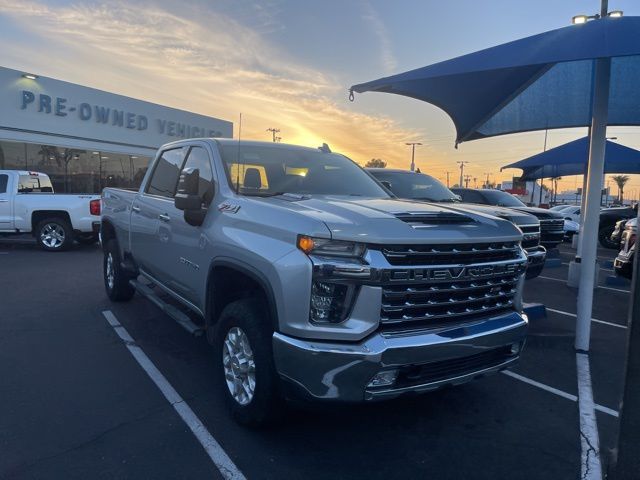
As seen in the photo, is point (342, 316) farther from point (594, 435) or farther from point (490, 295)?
point (594, 435)

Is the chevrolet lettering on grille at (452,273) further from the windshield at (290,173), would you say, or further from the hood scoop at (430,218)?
the windshield at (290,173)

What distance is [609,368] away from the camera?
4.81 metres

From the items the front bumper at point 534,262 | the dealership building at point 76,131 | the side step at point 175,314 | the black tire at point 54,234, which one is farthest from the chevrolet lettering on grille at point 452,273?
the dealership building at point 76,131

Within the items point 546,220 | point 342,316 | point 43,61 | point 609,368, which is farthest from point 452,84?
point 43,61

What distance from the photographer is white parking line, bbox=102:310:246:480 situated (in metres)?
2.95

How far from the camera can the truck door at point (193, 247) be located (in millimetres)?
3867

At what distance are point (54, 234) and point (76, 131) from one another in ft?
32.9

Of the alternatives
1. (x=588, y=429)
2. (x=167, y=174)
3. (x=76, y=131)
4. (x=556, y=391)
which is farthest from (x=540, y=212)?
(x=76, y=131)

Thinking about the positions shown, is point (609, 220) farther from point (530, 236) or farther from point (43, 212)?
point (43, 212)

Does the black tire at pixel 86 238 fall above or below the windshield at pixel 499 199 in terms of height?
below

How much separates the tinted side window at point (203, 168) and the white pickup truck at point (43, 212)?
7892mm

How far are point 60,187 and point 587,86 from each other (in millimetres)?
18165

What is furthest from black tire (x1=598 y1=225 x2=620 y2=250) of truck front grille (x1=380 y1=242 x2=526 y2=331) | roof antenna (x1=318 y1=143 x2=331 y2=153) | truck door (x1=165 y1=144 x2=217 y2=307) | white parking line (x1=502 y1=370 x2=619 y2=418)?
truck door (x1=165 y1=144 x2=217 y2=307)

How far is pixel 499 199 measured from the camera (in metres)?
11.1
